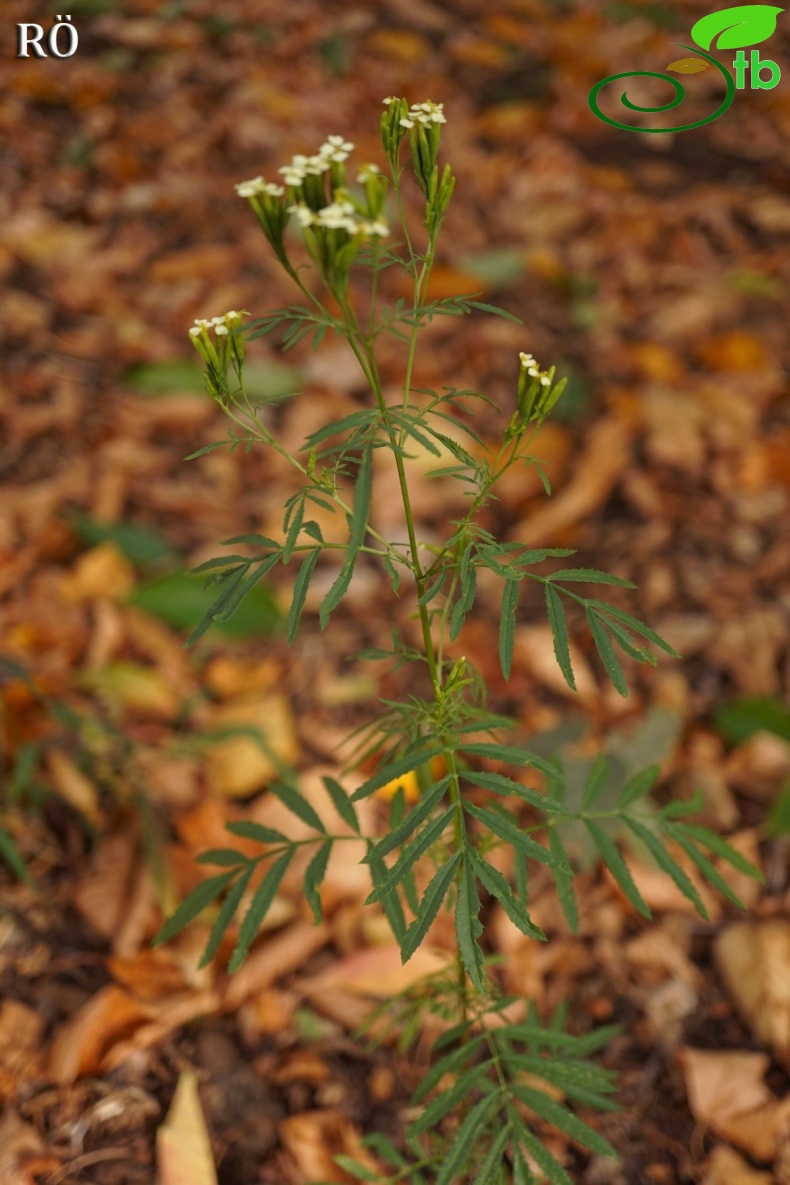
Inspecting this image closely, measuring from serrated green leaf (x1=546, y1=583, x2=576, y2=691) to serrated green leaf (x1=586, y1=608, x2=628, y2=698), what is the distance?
30 millimetres

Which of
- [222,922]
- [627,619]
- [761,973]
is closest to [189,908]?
[222,922]

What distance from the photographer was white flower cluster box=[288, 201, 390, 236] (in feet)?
2.28

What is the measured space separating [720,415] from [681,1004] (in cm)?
152

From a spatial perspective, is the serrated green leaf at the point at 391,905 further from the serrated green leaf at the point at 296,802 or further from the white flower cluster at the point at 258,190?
the white flower cluster at the point at 258,190

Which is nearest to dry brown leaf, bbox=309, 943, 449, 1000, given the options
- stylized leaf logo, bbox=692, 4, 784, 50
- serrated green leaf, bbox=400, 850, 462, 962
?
serrated green leaf, bbox=400, 850, 462, 962

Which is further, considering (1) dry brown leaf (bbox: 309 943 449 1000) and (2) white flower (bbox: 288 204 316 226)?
(1) dry brown leaf (bbox: 309 943 449 1000)

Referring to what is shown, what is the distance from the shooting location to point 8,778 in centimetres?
154

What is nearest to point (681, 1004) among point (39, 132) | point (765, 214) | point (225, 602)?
point (225, 602)

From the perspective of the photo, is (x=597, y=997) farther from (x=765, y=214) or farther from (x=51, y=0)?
(x=51, y=0)

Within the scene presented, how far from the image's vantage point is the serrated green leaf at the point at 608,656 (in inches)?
33.6

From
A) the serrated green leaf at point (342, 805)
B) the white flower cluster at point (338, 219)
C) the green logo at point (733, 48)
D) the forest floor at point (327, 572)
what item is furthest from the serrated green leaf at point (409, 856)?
the green logo at point (733, 48)

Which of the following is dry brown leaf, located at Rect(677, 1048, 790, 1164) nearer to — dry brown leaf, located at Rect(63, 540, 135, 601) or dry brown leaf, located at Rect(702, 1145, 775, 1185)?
dry brown leaf, located at Rect(702, 1145, 775, 1185)

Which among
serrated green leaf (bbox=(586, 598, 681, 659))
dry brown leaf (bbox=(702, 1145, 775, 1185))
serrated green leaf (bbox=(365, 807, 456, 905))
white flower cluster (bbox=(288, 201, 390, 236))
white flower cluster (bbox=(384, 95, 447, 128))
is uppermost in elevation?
white flower cluster (bbox=(384, 95, 447, 128))

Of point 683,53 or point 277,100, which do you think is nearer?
point 277,100
